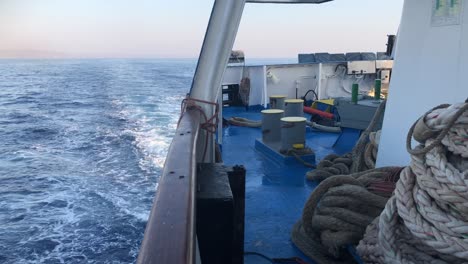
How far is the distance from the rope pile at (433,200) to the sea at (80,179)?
15.5ft

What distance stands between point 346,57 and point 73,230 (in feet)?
24.9

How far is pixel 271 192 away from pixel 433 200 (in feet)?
6.82

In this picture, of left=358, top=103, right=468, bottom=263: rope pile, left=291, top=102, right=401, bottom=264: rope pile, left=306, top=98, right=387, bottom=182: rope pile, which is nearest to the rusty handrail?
left=358, top=103, right=468, bottom=263: rope pile

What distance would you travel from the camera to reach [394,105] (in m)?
2.55

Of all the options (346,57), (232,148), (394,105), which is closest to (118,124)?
(346,57)

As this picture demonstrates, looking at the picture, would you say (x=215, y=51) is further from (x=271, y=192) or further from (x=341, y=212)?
(x=271, y=192)

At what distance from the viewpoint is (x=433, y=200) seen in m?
1.19

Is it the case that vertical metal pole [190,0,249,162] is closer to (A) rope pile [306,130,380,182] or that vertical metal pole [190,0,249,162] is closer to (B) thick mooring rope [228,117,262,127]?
(A) rope pile [306,130,380,182]

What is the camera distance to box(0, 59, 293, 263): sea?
5.99m

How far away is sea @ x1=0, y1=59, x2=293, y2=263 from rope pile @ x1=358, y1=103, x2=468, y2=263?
472cm

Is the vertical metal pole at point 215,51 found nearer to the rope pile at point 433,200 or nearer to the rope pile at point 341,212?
the rope pile at point 341,212

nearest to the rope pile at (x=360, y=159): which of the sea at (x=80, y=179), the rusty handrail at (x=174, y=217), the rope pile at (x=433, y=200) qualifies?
the rope pile at (x=433, y=200)

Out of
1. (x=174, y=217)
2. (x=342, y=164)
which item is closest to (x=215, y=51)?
(x=174, y=217)

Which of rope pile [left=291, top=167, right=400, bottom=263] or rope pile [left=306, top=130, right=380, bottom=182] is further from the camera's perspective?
rope pile [left=306, top=130, right=380, bottom=182]
